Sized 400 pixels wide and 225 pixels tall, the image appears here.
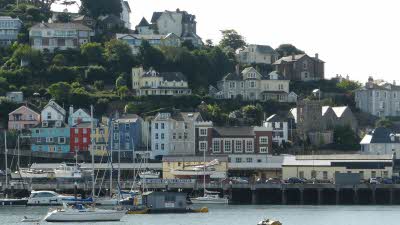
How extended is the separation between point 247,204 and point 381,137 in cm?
2296

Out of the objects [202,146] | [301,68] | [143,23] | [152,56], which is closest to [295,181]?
[202,146]

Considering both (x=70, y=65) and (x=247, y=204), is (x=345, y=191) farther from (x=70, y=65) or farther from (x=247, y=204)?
(x=70, y=65)

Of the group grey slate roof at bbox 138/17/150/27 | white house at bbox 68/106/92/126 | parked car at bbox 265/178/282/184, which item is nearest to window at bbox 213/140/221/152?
parked car at bbox 265/178/282/184

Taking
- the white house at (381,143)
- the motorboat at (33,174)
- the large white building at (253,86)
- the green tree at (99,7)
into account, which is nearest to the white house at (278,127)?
the white house at (381,143)

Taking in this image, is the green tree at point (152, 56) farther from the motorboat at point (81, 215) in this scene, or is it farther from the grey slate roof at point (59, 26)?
the motorboat at point (81, 215)

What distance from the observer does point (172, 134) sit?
142 m

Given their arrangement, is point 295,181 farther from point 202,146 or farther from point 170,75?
point 170,75

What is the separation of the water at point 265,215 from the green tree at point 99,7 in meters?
58.1

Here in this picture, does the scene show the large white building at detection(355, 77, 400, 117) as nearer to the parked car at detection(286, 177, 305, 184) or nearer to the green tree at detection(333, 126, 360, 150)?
the green tree at detection(333, 126, 360, 150)

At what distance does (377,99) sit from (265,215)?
55119mm

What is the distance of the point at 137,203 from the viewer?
361ft

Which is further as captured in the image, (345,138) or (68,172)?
(345,138)

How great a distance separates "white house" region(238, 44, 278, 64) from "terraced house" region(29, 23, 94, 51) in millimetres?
19765

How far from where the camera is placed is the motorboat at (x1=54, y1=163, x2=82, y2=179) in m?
129
